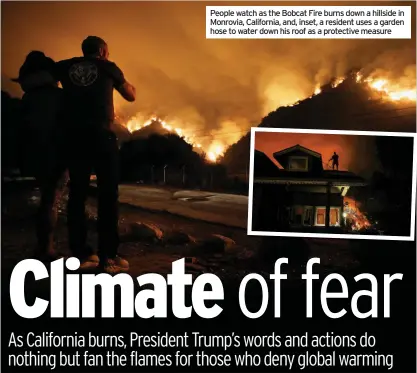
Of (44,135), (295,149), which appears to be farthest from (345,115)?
(44,135)

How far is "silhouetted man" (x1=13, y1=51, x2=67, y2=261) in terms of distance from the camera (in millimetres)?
2289

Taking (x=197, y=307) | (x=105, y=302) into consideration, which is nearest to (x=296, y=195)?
(x=197, y=307)

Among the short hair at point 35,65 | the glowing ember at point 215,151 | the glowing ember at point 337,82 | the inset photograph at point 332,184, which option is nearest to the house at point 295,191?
the inset photograph at point 332,184

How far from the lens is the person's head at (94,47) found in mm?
2291

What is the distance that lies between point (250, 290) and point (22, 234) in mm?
1307

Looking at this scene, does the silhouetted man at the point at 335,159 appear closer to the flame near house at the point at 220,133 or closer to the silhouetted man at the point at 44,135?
the flame near house at the point at 220,133

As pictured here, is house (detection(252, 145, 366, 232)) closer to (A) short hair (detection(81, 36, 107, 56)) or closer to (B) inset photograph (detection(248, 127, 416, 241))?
(B) inset photograph (detection(248, 127, 416, 241))

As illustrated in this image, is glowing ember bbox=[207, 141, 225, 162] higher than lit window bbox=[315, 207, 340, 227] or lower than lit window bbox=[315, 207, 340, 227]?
higher

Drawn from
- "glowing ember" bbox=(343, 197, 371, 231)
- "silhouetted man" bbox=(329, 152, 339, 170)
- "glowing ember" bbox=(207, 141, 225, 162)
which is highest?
"glowing ember" bbox=(207, 141, 225, 162)

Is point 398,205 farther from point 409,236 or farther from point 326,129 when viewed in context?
point 326,129

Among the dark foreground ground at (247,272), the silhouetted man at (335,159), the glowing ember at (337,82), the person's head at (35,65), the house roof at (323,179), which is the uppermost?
the person's head at (35,65)

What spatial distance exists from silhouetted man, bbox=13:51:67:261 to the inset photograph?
3.59 ft

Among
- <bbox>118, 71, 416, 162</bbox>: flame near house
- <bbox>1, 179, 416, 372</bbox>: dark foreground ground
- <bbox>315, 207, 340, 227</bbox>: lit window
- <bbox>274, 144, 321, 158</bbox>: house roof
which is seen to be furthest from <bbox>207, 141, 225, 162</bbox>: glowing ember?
<bbox>315, 207, 340, 227</bbox>: lit window

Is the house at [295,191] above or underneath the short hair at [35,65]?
underneath
